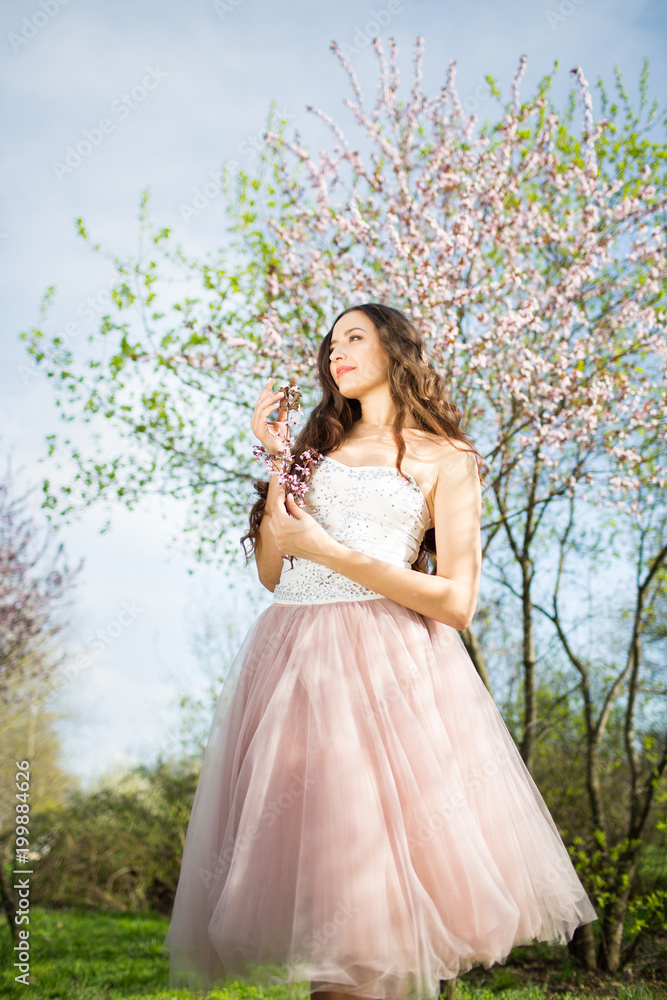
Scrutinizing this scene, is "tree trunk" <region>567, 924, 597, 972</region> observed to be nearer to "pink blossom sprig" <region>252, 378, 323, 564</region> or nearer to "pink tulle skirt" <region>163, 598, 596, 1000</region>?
"pink tulle skirt" <region>163, 598, 596, 1000</region>

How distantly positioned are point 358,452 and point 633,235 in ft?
11.6

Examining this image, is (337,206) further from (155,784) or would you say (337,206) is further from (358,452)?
(155,784)

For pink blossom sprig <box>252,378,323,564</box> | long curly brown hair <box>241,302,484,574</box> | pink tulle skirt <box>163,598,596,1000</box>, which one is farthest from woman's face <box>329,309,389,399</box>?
pink tulle skirt <box>163,598,596,1000</box>

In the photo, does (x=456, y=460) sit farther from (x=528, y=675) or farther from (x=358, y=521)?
(x=528, y=675)

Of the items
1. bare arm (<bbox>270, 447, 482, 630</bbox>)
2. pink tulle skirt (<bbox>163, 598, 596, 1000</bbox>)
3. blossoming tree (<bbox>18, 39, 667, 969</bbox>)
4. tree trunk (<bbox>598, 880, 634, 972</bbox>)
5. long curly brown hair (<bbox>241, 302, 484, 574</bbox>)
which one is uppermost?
blossoming tree (<bbox>18, 39, 667, 969</bbox>)

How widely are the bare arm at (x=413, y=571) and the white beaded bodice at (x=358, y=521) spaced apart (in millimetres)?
90

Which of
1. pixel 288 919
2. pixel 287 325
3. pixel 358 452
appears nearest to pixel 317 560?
pixel 358 452

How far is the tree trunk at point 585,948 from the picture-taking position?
4.05 meters

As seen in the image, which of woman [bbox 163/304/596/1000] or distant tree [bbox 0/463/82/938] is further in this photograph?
distant tree [bbox 0/463/82/938]

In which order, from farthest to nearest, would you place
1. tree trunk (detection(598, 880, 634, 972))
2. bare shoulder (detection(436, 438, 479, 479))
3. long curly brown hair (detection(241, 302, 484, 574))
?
tree trunk (detection(598, 880, 634, 972))
long curly brown hair (detection(241, 302, 484, 574))
bare shoulder (detection(436, 438, 479, 479))

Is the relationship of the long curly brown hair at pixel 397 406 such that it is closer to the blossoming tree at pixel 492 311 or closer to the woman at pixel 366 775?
the woman at pixel 366 775

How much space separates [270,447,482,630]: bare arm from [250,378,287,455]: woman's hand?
187mm

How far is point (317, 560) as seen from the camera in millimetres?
1872

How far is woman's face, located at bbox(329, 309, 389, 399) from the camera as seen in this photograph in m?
2.36
